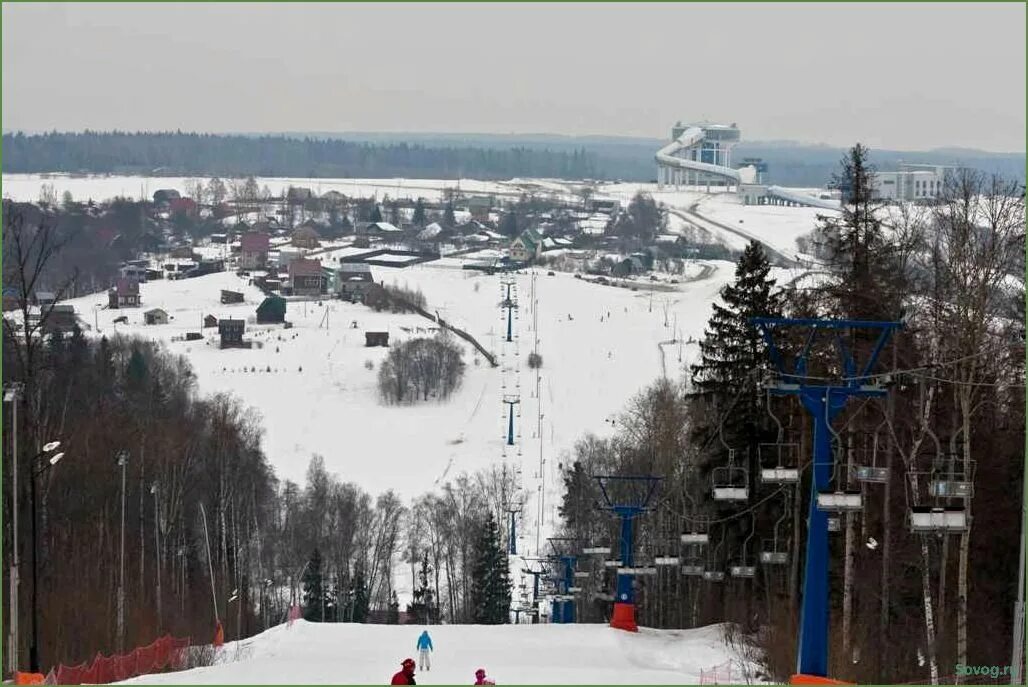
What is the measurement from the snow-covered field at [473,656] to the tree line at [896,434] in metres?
1.56

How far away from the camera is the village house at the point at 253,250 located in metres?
165

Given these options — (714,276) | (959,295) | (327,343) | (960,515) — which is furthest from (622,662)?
(714,276)

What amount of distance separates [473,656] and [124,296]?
110 metres

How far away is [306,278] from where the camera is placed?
14825 cm

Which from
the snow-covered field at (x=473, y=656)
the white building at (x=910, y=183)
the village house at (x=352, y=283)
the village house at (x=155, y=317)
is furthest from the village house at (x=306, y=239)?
the snow-covered field at (x=473, y=656)

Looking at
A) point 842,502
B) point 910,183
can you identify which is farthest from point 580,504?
point 910,183

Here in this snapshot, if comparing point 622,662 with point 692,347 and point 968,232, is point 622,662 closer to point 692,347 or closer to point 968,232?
point 968,232

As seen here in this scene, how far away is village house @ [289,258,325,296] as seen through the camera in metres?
148

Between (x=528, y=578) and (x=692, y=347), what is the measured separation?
4743 cm

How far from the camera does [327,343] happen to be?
394 feet

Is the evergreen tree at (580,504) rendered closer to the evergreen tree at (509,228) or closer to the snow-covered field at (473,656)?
the snow-covered field at (473,656)

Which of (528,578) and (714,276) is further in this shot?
(714,276)

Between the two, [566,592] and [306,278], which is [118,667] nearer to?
[566,592]

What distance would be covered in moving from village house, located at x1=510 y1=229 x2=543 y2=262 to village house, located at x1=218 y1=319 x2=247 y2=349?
45.1m
